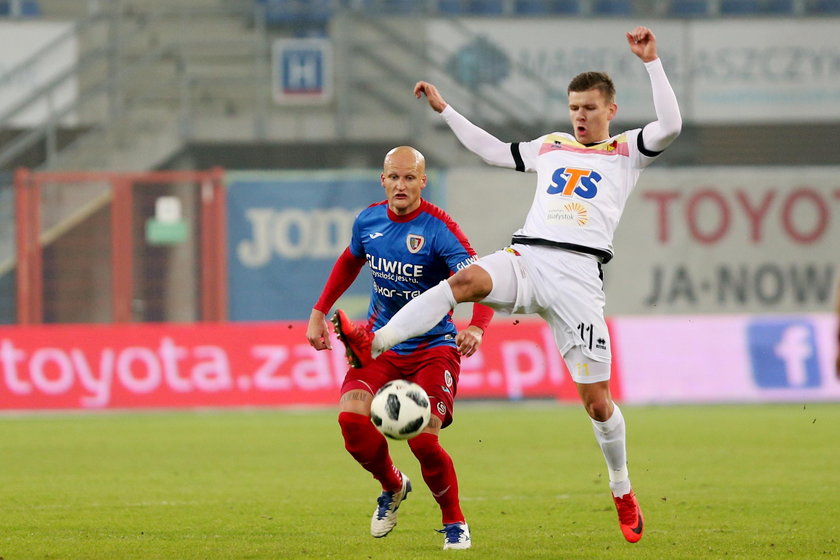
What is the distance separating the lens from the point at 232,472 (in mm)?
11766

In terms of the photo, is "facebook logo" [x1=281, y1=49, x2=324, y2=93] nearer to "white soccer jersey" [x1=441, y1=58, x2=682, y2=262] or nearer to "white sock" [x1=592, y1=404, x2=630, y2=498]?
"white soccer jersey" [x1=441, y1=58, x2=682, y2=262]

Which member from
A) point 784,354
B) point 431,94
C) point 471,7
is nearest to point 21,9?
point 471,7

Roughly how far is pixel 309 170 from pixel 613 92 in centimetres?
1536

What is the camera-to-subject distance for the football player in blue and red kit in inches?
295

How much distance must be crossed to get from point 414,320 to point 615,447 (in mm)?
1384

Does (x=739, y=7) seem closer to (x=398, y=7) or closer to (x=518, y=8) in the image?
(x=518, y=8)

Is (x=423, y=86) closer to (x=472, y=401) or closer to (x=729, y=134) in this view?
(x=472, y=401)

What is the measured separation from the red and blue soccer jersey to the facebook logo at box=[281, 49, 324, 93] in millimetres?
15169

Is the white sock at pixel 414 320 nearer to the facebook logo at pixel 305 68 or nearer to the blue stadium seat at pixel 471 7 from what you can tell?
the facebook logo at pixel 305 68

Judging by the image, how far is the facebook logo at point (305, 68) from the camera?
22797 millimetres

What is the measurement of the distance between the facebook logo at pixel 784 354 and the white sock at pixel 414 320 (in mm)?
12364

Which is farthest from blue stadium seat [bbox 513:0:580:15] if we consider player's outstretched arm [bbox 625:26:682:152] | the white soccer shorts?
the white soccer shorts

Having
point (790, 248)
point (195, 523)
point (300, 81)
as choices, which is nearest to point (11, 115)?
point (300, 81)

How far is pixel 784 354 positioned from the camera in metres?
18.7
